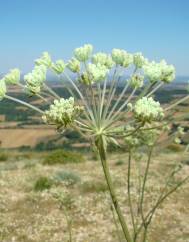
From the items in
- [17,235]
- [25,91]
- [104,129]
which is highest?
[25,91]

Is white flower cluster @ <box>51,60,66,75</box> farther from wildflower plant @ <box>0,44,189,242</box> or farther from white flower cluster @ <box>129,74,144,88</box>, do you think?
white flower cluster @ <box>129,74,144,88</box>

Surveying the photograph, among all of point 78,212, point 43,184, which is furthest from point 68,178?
point 78,212

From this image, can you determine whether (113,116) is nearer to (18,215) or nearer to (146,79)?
(146,79)

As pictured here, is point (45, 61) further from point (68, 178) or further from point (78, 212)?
point (68, 178)

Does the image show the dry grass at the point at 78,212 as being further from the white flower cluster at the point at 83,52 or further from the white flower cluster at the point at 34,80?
the white flower cluster at the point at 34,80

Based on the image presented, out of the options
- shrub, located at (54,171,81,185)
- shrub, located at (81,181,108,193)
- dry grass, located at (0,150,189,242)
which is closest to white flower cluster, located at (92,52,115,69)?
dry grass, located at (0,150,189,242)

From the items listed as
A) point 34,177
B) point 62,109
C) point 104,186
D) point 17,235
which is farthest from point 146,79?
point 34,177
